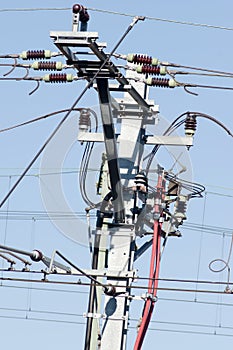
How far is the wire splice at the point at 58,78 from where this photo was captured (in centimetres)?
2333

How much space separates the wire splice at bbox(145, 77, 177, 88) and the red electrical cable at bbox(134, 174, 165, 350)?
1.70m

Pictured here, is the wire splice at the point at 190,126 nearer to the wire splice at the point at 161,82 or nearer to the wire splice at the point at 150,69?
the wire splice at the point at 161,82

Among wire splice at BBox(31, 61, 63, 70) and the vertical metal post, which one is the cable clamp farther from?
wire splice at BBox(31, 61, 63, 70)

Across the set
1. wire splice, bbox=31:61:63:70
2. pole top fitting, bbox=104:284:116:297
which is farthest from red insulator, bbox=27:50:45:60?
pole top fitting, bbox=104:284:116:297

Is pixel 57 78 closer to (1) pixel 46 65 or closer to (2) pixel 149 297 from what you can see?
(1) pixel 46 65

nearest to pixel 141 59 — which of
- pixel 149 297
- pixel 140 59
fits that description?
pixel 140 59

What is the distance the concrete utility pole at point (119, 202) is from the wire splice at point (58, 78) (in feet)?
2.00

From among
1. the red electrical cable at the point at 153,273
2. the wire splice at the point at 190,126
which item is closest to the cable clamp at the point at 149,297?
the red electrical cable at the point at 153,273

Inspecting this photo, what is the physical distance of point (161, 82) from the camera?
23.7 m

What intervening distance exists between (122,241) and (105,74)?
9.37 ft

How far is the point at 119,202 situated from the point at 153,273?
1.12 metres

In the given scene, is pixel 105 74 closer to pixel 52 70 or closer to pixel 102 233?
pixel 52 70

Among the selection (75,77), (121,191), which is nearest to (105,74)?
(75,77)

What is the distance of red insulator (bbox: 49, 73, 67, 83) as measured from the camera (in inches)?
925
